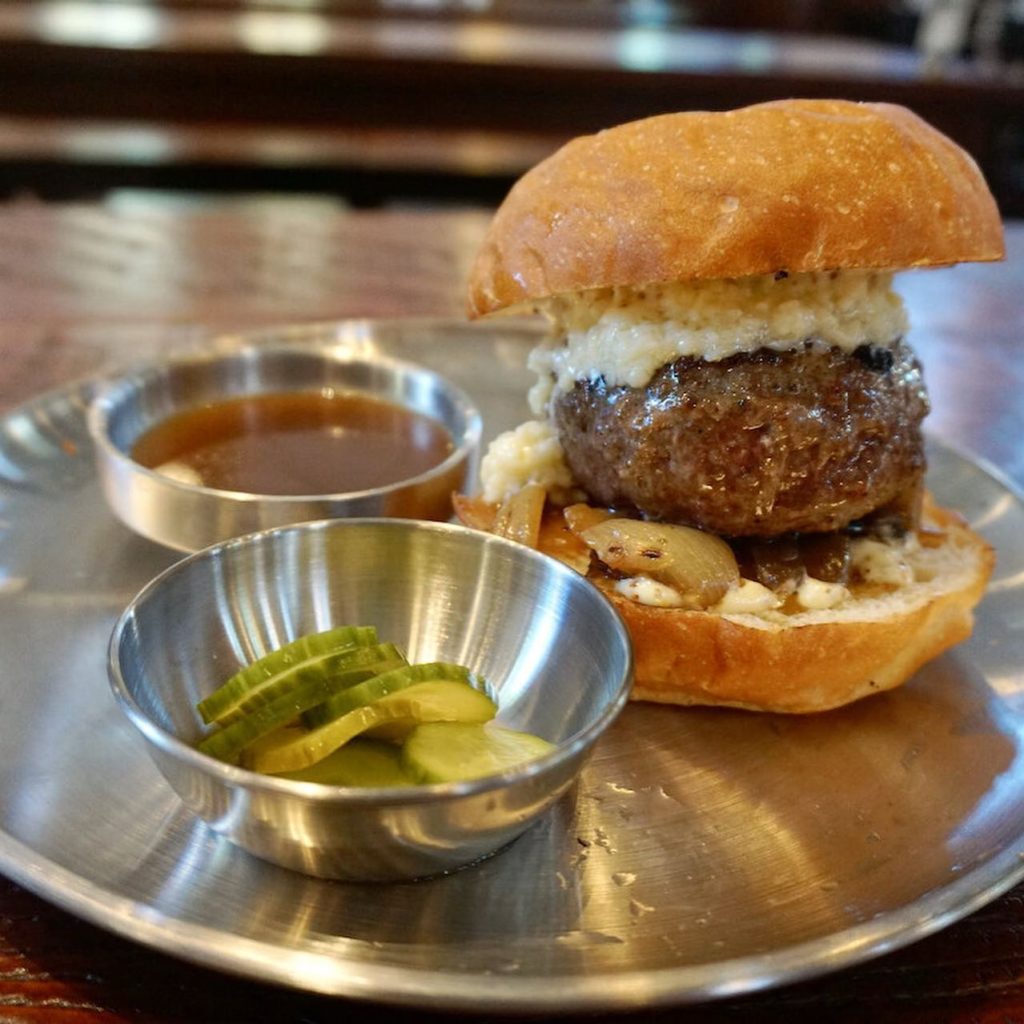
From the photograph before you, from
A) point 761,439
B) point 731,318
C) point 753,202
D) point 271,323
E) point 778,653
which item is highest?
point 753,202

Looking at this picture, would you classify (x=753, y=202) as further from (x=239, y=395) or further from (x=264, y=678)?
(x=239, y=395)

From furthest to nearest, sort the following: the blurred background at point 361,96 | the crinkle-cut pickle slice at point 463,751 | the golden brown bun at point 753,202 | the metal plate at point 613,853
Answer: the blurred background at point 361,96 → the golden brown bun at point 753,202 → the crinkle-cut pickle slice at point 463,751 → the metal plate at point 613,853

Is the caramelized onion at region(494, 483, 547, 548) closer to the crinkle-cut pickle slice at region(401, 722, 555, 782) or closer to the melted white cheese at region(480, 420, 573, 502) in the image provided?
the melted white cheese at region(480, 420, 573, 502)

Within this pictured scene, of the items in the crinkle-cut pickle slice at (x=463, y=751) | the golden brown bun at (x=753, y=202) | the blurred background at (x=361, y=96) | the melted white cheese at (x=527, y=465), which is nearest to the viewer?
the crinkle-cut pickle slice at (x=463, y=751)

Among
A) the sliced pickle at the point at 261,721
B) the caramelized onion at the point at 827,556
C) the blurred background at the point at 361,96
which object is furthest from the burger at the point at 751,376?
the blurred background at the point at 361,96

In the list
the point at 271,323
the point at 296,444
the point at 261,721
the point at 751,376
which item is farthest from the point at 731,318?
Answer: the point at 271,323

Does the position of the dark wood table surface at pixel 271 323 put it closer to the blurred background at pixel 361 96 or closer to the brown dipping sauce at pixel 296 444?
the blurred background at pixel 361 96
